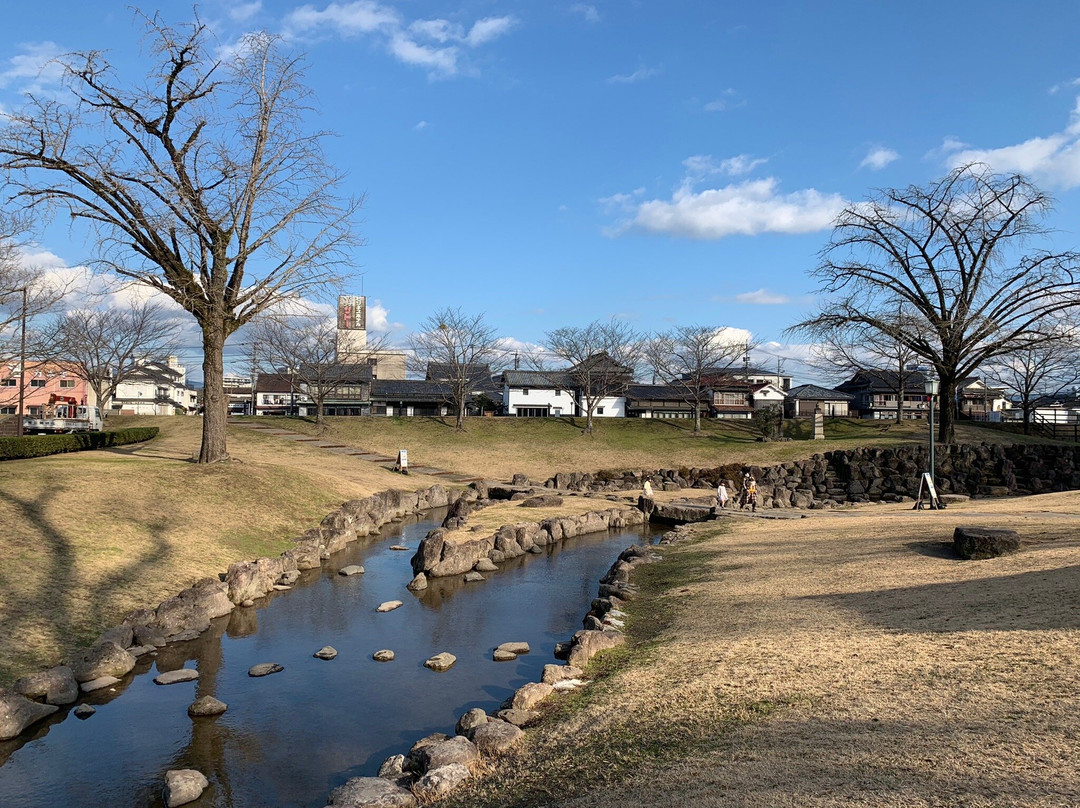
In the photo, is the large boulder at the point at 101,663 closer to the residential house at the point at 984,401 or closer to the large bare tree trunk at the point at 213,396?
the large bare tree trunk at the point at 213,396

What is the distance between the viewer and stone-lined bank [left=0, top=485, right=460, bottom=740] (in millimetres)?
9641

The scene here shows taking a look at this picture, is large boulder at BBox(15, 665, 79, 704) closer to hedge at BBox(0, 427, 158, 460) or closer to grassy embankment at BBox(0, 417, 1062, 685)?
grassy embankment at BBox(0, 417, 1062, 685)

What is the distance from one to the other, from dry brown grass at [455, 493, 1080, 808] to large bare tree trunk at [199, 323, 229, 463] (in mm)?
17609

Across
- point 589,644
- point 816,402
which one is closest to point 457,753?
point 589,644

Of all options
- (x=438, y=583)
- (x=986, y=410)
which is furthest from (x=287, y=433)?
(x=986, y=410)

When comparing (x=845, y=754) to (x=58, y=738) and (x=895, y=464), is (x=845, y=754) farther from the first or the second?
(x=895, y=464)

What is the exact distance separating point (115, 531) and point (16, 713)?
330 inches

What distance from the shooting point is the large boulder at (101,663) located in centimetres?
1077

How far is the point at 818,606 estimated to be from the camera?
1109 cm

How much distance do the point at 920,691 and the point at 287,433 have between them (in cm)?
4938

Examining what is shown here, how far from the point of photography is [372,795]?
665 centimetres

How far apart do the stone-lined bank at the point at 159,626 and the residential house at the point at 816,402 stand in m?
63.8

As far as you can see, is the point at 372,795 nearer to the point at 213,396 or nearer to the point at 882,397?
the point at 213,396

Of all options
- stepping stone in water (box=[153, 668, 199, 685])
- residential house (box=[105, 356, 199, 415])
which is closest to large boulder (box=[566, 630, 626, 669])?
stepping stone in water (box=[153, 668, 199, 685])
